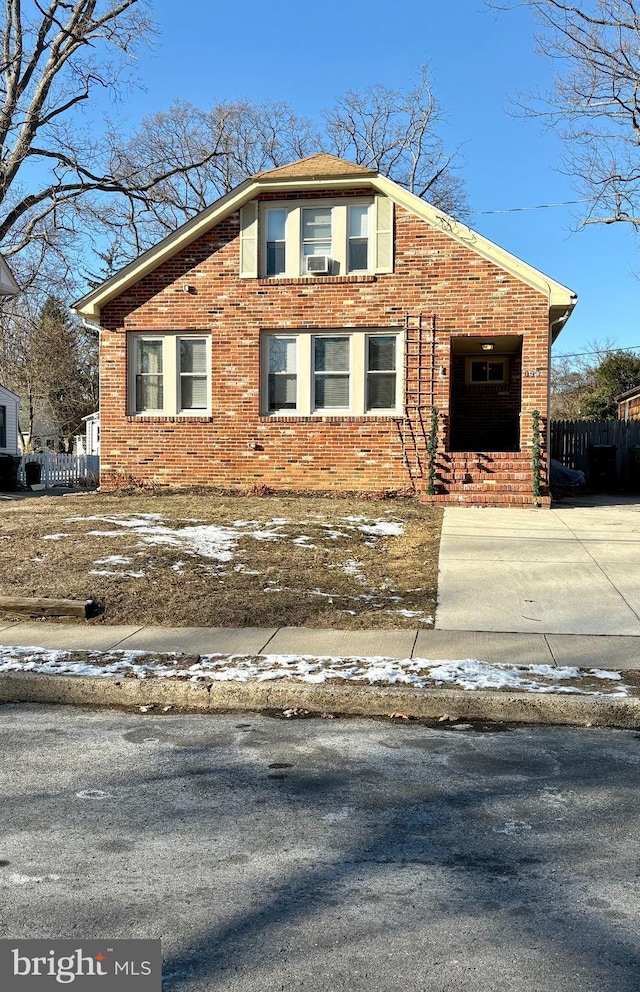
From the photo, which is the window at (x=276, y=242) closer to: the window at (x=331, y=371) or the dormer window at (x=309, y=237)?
the dormer window at (x=309, y=237)

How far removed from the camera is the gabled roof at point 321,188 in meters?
15.6

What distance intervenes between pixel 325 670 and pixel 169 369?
1230 cm

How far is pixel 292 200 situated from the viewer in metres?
16.6

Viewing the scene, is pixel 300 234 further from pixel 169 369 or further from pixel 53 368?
pixel 53 368

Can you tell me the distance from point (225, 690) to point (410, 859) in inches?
96.7

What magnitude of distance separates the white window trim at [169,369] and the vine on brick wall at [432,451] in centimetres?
465

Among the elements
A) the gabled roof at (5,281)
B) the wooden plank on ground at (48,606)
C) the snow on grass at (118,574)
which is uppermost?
the gabled roof at (5,281)

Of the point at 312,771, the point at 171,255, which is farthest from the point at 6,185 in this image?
the point at 312,771

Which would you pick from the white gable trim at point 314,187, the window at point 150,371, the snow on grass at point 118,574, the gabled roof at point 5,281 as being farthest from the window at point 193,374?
the snow on grass at point 118,574

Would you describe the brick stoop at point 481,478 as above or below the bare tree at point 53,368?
below

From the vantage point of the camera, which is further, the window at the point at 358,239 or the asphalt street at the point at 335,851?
the window at the point at 358,239

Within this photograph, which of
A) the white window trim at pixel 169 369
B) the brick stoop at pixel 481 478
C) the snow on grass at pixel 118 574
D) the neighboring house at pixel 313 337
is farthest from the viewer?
the white window trim at pixel 169 369

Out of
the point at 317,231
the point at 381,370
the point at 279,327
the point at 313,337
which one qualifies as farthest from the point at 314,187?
the point at 381,370

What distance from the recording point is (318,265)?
16.3 m
